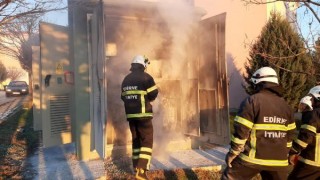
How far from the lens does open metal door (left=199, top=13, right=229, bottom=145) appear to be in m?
6.48

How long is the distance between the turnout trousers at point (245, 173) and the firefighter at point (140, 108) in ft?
6.69

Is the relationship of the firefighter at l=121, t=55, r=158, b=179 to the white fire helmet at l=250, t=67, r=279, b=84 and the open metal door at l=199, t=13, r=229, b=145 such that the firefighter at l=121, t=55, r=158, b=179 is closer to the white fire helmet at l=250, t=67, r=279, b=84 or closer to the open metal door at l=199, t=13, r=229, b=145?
the open metal door at l=199, t=13, r=229, b=145

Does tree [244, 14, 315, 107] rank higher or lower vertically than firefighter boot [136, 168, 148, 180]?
higher

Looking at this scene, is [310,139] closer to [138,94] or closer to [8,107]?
[138,94]

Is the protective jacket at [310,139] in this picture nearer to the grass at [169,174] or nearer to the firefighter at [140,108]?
the grass at [169,174]

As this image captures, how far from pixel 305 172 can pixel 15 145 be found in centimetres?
746

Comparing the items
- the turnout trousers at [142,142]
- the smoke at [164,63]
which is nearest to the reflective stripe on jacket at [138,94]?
the turnout trousers at [142,142]

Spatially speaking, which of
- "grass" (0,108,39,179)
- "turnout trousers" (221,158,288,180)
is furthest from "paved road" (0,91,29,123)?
"turnout trousers" (221,158,288,180)

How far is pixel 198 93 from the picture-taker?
7.29 m

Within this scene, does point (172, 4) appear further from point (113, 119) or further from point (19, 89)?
point (19, 89)

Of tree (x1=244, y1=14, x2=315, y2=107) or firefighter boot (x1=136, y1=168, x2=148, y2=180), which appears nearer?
firefighter boot (x1=136, y1=168, x2=148, y2=180)

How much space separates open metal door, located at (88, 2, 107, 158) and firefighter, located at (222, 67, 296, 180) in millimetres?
2872

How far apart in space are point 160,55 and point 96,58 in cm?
203

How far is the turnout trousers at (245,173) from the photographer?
347cm
